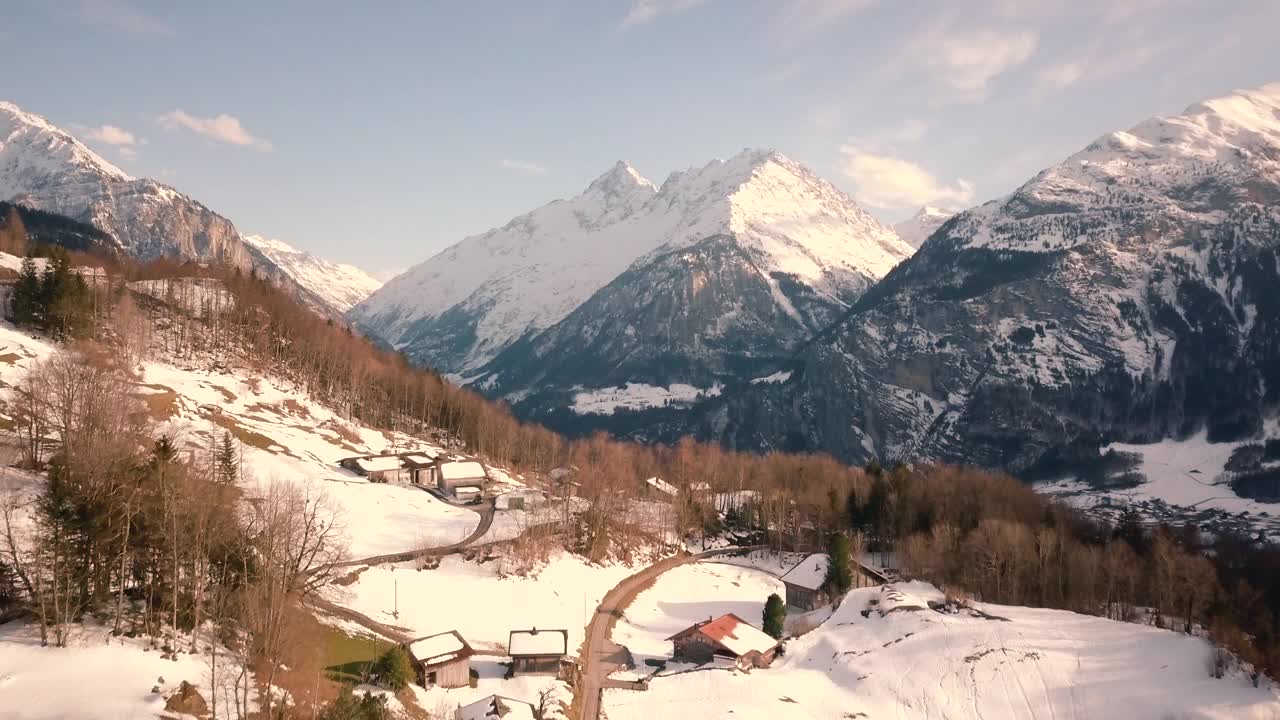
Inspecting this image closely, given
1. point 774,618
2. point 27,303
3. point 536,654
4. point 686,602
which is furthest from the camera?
point 27,303

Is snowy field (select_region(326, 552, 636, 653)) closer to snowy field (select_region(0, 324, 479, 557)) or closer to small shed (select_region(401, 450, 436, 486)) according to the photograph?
snowy field (select_region(0, 324, 479, 557))

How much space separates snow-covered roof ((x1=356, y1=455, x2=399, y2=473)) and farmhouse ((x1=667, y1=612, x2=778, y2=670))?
167 feet

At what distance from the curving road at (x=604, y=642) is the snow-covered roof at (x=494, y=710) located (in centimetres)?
532

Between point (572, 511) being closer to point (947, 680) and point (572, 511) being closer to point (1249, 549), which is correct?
point (947, 680)

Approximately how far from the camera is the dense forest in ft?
119

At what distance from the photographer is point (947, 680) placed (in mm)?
55562

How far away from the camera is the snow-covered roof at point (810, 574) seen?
274 ft

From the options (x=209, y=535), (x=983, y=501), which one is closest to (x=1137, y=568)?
(x=983, y=501)

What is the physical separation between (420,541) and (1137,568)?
72.0 metres

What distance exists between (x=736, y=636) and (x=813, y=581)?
78.3 feet

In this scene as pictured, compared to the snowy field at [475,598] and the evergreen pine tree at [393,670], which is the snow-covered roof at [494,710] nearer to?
the evergreen pine tree at [393,670]

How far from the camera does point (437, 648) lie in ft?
162

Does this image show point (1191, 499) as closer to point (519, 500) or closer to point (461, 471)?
point (519, 500)

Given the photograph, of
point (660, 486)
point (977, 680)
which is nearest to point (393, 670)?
point (977, 680)
